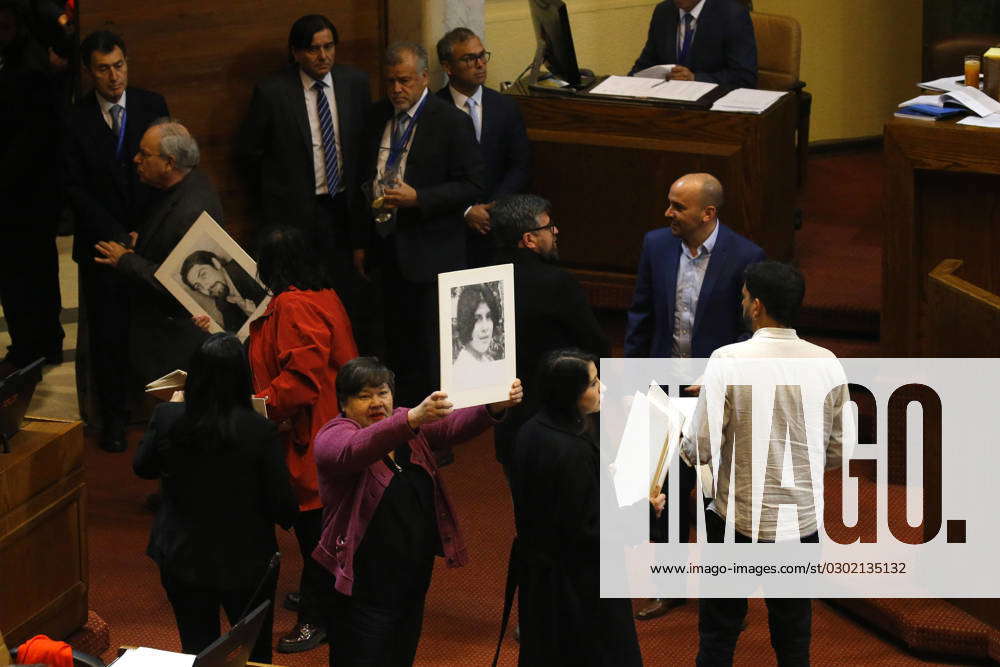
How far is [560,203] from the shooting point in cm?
711

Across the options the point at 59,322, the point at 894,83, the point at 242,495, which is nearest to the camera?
the point at 242,495

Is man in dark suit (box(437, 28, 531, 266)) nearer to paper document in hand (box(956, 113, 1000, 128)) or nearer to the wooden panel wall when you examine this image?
the wooden panel wall

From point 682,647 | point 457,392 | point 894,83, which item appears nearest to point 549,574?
point 457,392

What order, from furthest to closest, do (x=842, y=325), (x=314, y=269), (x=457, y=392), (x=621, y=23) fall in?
(x=621, y=23)
(x=842, y=325)
(x=314, y=269)
(x=457, y=392)

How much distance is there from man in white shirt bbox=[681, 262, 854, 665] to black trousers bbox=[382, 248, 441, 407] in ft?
7.37

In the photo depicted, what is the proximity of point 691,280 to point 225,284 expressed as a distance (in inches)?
62.5

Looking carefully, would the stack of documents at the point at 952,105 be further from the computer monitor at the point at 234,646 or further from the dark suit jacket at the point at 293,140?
the computer monitor at the point at 234,646

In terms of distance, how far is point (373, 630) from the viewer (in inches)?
158

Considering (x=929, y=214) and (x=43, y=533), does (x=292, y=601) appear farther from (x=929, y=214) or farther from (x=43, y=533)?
(x=929, y=214)

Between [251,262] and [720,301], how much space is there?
160 cm

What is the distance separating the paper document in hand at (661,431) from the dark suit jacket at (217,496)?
3.19 ft


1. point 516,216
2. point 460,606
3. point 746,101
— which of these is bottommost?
point 460,606

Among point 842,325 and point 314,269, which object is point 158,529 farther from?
point 842,325

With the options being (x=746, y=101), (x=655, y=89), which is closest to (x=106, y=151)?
(x=655, y=89)
